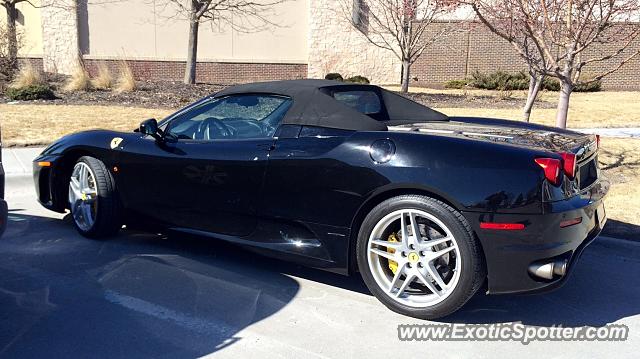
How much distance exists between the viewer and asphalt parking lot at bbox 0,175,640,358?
3.59 m

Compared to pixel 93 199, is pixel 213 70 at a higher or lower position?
higher

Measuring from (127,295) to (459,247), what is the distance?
2.29 metres

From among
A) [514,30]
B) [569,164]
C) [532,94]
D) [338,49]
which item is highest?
[338,49]

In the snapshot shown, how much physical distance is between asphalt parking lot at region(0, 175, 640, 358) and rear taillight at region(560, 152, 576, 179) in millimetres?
983

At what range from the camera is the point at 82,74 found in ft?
57.5

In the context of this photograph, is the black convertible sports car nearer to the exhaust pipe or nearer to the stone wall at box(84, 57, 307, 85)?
the exhaust pipe

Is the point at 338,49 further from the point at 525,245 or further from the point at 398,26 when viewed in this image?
the point at 525,245

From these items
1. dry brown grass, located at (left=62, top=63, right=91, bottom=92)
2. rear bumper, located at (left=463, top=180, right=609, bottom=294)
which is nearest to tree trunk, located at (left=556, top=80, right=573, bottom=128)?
rear bumper, located at (left=463, top=180, right=609, bottom=294)

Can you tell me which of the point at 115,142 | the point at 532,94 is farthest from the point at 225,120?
the point at 532,94

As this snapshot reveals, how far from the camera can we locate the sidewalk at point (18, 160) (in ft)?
28.2

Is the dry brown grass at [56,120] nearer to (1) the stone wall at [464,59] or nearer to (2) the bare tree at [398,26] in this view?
(2) the bare tree at [398,26]

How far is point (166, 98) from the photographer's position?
53.4 ft

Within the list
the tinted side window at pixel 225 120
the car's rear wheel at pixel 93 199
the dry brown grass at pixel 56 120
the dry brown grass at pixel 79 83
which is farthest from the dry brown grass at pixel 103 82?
the tinted side window at pixel 225 120

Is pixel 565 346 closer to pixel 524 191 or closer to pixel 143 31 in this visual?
pixel 524 191
